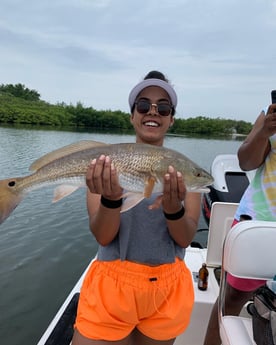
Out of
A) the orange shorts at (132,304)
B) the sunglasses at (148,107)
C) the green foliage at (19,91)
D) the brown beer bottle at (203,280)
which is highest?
the green foliage at (19,91)

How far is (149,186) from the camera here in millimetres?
1881

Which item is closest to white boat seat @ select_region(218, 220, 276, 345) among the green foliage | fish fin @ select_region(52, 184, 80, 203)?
fish fin @ select_region(52, 184, 80, 203)

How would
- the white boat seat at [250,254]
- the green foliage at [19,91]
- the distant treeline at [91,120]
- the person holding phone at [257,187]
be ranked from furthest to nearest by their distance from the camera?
the green foliage at [19,91] → the distant treeline at [91,120] → the person holding phone at [257,187] → the white boat seat at [250,254]

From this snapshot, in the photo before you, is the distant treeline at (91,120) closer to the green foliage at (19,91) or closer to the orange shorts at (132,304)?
the green foliage at (19,91)

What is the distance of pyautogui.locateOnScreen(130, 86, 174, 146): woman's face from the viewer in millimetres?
1969

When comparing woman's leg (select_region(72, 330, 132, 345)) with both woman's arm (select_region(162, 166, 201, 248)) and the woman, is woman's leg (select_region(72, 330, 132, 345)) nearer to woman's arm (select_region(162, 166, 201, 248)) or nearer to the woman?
the woman

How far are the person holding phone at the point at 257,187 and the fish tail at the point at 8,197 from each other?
172 centimetres

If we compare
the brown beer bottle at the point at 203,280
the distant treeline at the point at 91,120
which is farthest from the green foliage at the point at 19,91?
the brown beer bottle at the point at 203,280

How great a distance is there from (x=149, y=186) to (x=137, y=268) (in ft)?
1.64

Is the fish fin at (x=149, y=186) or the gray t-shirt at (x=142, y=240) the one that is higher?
the fish fin at (x=149, y=186)

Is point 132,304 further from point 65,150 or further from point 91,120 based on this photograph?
point 91,120

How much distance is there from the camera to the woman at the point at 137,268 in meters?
1.76

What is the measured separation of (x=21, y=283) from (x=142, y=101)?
5724 millimetres

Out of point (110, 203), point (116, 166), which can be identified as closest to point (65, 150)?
point (116, 166)
